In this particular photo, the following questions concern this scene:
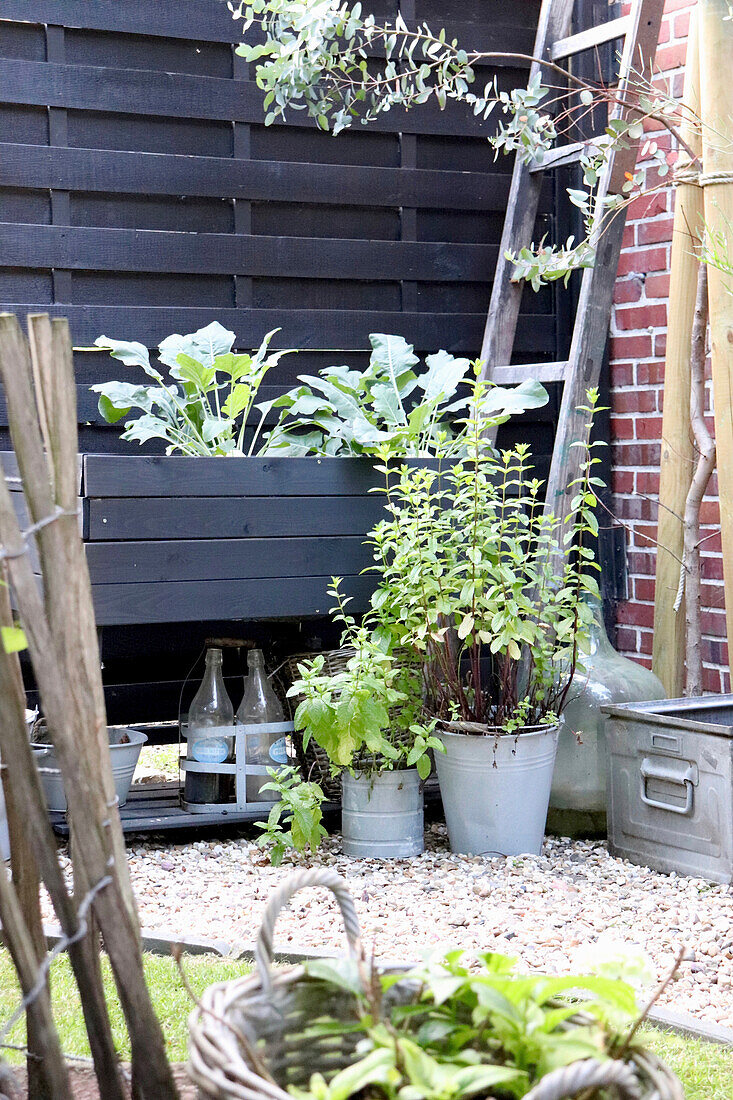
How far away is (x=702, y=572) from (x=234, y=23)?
2046 mm

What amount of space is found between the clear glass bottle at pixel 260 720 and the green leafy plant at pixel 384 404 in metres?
0.59

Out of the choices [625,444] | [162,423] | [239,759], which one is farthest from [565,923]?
[625,444]

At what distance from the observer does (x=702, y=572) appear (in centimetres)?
347

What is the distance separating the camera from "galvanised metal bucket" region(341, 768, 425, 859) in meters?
2.88

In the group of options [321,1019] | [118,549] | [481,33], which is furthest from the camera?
[481,33]

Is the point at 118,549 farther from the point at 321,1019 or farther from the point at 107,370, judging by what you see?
the point at 321,1019

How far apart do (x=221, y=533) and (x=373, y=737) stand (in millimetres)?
627

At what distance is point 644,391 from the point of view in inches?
147

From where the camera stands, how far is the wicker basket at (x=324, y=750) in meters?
2.96

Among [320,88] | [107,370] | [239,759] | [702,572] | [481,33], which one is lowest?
[239,759]

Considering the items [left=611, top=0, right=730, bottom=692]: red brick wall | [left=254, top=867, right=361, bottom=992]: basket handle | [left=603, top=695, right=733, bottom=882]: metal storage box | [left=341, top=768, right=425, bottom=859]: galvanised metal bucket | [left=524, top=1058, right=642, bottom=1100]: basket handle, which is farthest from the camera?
[left=611, top=0, right=730, bottom=692]: red brick wall

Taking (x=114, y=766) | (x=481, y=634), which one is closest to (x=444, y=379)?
(x=481, y=634)

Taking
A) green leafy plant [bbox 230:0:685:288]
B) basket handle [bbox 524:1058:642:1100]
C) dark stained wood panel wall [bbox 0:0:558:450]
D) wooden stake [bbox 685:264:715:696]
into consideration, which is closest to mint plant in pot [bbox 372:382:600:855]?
wooden stake [bbox 685:264:715:696]

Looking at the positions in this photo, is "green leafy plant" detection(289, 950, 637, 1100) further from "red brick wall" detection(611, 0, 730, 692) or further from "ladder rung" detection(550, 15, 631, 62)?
"ladder rung" detection(550, 15, 631, 62)
